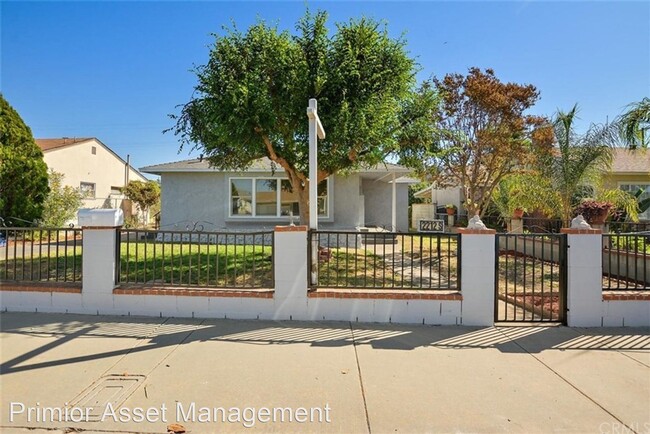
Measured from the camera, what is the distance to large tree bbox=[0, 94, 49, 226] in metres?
12.5

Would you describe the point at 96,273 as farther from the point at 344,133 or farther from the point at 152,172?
the point at 152,172

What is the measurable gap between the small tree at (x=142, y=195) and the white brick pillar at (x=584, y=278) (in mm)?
22591

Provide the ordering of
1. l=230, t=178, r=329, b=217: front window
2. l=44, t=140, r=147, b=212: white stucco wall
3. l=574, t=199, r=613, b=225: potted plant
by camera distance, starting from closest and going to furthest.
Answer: l=574, t=199, r=613, b=225: potted plant
l=230, t=178, r=329, b=217: front window
l=44, t=140, r=147, b=212: white stucco wall

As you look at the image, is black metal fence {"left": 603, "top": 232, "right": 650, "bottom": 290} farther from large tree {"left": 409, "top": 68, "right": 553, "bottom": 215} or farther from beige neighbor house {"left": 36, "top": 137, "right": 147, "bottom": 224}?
beige neighbor house {"left": 36, "top": 137, "right": 147, "bottom": 224}

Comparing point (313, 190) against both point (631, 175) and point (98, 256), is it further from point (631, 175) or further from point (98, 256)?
point (631, 175)

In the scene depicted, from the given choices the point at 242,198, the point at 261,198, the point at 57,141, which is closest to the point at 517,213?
the point at 261,198

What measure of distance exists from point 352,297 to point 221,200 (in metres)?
9.61

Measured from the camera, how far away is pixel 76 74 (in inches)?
536

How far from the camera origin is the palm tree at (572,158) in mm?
8492

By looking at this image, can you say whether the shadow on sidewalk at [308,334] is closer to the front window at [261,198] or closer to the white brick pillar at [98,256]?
the white brick pillar at [98,256]

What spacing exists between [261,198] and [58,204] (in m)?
9.00

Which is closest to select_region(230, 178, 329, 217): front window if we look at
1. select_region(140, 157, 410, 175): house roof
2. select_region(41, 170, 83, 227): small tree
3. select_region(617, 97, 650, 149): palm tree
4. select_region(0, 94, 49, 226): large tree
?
select_region(140, 157, 410, 175): house roof

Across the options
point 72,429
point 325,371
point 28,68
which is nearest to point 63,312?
point 72,429

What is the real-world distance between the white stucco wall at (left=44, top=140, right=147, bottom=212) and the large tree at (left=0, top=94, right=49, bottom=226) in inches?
173
